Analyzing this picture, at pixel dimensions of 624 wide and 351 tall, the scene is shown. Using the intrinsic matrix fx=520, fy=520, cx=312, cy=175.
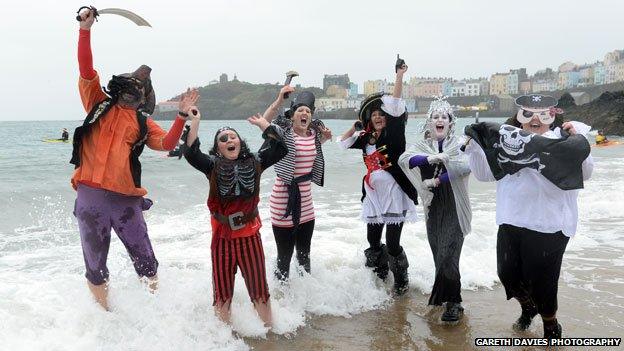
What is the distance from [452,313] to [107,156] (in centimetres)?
306

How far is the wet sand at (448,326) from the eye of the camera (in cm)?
410

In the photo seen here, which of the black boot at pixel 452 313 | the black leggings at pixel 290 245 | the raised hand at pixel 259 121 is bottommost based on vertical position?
the black boot at pixel 452 313

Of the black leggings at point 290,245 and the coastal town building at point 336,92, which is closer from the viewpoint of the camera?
the black leggings at point 290,245

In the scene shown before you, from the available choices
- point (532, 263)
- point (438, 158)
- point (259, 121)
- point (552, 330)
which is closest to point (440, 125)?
point (438, 158)

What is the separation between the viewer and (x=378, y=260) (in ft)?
17.6

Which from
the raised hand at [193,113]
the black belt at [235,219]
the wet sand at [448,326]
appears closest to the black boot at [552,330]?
the wet sand at [448,326]

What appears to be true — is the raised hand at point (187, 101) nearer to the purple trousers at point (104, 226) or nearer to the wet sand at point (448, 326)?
the purple trousers at point (104, 226)

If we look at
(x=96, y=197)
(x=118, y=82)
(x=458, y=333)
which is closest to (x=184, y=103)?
(x=118, y=82)

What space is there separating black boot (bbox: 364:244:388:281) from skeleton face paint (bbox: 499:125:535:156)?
1.94 metres

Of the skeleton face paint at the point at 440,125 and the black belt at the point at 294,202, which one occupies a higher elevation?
the skeleton face paint at the point at 440,125

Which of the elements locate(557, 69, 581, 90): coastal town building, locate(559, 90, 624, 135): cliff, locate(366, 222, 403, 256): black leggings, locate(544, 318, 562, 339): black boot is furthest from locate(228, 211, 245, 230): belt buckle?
locate(557, 69, 581, 90): coastal town building

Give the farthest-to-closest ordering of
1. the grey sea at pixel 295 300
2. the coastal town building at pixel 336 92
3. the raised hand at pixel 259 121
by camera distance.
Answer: the coastal town building at pixel 336 92
the raised hand at pixel 259 121
the grey sea at pixel 295 300

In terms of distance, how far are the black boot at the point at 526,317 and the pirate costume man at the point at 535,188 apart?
3.4 inches

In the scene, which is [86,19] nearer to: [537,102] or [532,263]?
[537,102]
